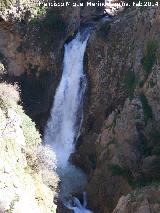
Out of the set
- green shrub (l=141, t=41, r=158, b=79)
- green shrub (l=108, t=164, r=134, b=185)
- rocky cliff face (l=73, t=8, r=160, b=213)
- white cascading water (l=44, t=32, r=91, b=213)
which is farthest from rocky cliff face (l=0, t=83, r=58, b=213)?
green shrub (l=141, t=41, r=158, b=79)

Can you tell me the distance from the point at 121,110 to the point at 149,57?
12.7 ft

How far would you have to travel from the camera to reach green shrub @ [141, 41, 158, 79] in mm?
29948

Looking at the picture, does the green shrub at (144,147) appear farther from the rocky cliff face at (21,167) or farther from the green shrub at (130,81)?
the rocky cliff face at (21,167)

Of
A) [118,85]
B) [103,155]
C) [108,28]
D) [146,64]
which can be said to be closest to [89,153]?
[103,155]

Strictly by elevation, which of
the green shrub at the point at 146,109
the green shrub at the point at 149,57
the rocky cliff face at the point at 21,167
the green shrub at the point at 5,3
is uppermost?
the green shrub at the point at 5,3

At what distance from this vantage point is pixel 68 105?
36.2 metres

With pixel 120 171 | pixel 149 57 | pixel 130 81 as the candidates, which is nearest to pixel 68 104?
pixel 130 81

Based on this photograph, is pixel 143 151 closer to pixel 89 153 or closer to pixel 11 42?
pixel 89 153

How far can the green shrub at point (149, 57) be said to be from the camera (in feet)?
98.3

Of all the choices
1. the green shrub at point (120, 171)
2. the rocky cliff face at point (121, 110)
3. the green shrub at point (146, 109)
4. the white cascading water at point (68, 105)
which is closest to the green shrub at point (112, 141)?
the rocky cliff face at point (121, 110)

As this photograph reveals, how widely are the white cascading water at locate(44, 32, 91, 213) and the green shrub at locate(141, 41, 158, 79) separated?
6.47 metres

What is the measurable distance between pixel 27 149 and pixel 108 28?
14306 mm

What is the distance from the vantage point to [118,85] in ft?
108

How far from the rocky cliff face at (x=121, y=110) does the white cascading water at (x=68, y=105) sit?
2.93ft
